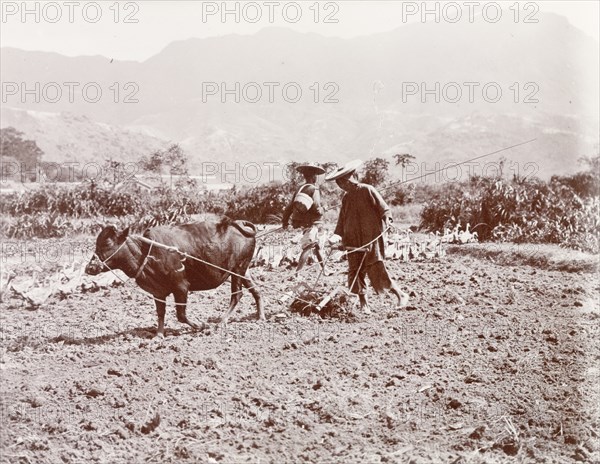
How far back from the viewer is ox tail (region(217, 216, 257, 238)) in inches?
251

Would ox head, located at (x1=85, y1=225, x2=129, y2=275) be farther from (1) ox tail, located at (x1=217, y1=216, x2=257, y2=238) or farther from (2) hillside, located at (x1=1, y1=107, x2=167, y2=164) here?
(2) hillside, located at (x1=1, y1=107, x2=167, y2=164)

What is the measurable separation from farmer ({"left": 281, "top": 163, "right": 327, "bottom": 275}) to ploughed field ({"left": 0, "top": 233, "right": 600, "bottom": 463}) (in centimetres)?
59

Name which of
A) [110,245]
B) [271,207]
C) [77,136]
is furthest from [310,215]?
[77,136]

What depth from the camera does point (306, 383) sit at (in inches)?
198

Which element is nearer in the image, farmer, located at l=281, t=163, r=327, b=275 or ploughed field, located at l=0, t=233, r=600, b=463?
ploughed field, located at l=0, t=233, r=600, b=463

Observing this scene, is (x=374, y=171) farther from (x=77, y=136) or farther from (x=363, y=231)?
(x=77, y=136)

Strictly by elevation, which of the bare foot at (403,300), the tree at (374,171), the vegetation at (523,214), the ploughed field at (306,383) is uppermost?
the tree at (374,171)

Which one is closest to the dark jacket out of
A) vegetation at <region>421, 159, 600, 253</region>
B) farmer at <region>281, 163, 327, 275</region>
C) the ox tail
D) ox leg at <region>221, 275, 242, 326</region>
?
farmer at <region>281, 163, 327, 275</region>

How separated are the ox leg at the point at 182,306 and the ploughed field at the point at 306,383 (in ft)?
0.42

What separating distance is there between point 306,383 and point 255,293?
183cm

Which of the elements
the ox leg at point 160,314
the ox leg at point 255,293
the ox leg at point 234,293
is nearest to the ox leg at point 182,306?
the ox leg at point 160,314

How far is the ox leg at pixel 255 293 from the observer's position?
6629mm

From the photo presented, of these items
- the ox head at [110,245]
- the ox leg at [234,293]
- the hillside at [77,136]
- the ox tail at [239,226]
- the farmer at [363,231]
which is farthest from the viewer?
the hillside at [77,136]

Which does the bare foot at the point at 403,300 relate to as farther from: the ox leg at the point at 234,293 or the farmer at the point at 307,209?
the ox leg at the point at 234,293
